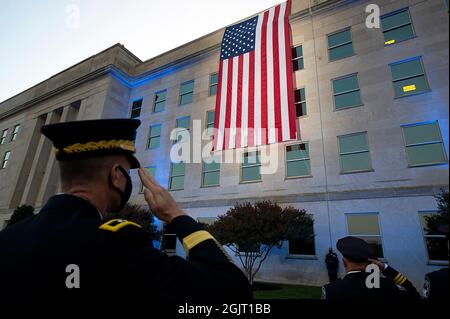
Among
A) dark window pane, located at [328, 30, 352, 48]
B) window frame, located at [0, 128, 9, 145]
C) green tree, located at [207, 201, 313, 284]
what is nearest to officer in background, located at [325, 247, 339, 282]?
green tree, located at [207, 201, 313, 284]

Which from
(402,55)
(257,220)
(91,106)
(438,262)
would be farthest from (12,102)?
(438,262)

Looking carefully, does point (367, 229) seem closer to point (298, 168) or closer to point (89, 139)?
point (298, 168)

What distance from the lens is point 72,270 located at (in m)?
1.06

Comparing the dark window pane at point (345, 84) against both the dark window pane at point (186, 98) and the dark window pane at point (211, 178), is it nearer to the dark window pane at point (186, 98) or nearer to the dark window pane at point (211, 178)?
the dark window pane at point (211, 178)

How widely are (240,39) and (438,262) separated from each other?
14.8 meters

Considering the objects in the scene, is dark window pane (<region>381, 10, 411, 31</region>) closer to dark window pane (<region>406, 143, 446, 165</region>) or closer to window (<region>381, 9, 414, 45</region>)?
window (<region>381, 9, 414, 45</region>)

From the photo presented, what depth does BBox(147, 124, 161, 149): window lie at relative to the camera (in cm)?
2223

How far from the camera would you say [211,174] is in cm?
1831

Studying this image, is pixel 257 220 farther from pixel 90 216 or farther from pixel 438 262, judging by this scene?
pixel 90 216

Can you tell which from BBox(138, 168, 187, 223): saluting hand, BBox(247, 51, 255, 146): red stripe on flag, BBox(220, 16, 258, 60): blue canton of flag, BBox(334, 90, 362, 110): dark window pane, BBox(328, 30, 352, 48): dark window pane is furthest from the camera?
BBox(328, 30, 352, 48): dark window pane

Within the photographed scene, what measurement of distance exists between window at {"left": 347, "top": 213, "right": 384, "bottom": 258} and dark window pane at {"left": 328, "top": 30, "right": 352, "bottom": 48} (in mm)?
11437

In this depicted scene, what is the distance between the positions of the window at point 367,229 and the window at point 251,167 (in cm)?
590

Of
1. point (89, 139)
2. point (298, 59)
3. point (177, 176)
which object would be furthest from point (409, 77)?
point (89, 139)

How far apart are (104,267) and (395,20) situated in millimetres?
19302
